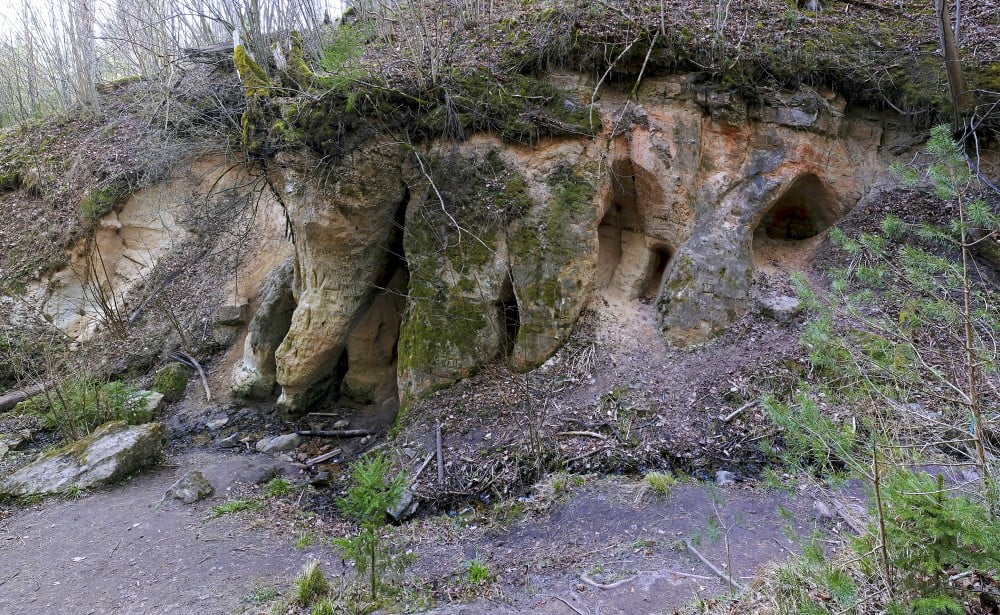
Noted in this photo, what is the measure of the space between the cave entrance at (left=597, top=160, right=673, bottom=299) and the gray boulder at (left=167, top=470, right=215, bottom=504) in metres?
5.21

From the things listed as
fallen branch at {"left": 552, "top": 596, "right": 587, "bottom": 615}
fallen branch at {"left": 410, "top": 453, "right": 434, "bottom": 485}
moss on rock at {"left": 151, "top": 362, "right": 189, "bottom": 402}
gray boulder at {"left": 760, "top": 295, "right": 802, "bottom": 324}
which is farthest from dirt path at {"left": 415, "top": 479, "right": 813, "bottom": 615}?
moss on rock at {"left": 151, "top": 362, "right": 189, "bottom": 402}

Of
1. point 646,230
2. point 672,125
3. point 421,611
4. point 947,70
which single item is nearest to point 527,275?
point 646,230

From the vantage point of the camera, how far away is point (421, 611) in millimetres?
3607

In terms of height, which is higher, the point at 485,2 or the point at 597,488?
the point at 485,2

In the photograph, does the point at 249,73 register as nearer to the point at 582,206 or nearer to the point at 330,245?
the point at 330,245

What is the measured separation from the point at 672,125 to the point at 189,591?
267 inches

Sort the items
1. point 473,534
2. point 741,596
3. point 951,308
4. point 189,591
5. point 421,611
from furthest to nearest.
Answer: point 473,534, point 189,591, point 421,611, point 741,596, point 951,308

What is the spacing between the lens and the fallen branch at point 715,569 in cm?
321

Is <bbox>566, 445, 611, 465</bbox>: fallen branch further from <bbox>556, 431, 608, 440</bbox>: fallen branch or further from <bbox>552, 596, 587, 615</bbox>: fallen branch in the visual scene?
<bbox>552, 596, 587, 615</bbox>: fallen branch

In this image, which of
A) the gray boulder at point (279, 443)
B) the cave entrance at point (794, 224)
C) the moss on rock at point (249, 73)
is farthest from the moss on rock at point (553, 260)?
the moss on rock at point (249, 73)

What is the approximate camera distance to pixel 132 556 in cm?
470

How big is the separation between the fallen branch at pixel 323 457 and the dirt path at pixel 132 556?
1.24 meters

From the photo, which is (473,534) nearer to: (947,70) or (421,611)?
(421,611)

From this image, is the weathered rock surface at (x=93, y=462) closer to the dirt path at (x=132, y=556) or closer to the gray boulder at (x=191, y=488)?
the dirt path at (x=132, y=556)
